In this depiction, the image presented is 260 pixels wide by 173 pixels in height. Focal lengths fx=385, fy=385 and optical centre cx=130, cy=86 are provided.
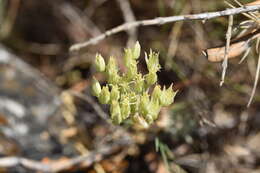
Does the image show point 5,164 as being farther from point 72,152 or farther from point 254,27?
point 254,27

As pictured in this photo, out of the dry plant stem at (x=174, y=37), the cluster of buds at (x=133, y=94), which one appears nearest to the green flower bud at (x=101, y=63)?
the cluster of buds at (x=133, y=94)

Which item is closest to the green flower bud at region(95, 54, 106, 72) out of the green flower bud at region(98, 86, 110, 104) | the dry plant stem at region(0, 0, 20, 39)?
the green flower bud at region(98, 86, 110, 104)

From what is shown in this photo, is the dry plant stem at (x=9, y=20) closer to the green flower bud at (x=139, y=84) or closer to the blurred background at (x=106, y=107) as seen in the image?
the blurred background at (x=106, y=107)

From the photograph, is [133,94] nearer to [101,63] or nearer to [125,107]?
[125,107]

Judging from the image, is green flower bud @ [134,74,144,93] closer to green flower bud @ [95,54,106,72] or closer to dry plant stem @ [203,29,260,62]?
green flower bud @ [95,54,106,72]

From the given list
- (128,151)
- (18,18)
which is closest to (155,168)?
(128,151)
